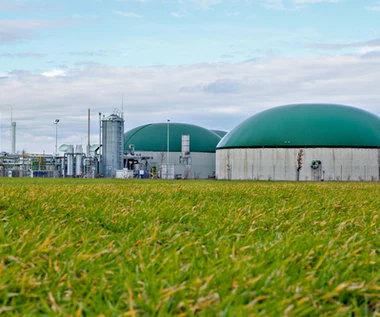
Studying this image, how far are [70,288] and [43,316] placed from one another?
0.53 meters

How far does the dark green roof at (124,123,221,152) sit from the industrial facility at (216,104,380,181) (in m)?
19.2

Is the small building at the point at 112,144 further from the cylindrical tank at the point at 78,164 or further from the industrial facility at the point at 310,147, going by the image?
the industrial facility at the point at 310,147

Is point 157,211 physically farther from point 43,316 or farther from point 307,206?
point 43,316

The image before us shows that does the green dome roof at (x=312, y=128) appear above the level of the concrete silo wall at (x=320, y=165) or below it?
above

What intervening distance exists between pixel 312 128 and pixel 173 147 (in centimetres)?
2715

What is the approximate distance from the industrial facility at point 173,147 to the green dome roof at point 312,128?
14.1 m

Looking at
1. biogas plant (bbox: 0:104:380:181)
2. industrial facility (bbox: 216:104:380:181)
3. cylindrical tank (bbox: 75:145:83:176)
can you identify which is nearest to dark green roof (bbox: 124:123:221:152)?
biogas plant (bbox: 0:104:380:181)

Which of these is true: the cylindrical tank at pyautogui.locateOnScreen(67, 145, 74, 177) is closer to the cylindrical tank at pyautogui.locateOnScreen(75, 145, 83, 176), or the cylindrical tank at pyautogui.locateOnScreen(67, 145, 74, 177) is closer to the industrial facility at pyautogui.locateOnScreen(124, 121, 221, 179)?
the cylindrical tank at pyautogui.locateOnScreen(75, 145, 83, 176)

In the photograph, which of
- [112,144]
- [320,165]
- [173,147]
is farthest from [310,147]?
[173,147]

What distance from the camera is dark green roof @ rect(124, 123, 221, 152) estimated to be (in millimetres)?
80188

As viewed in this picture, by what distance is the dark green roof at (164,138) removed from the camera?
263 ft

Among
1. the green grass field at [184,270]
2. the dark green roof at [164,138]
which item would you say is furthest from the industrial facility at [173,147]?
the green grass field at [184,270]

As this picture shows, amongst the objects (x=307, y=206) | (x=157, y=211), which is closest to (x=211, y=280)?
(x=157, y=211)

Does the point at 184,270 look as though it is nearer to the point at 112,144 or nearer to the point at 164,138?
the point at 112,144
